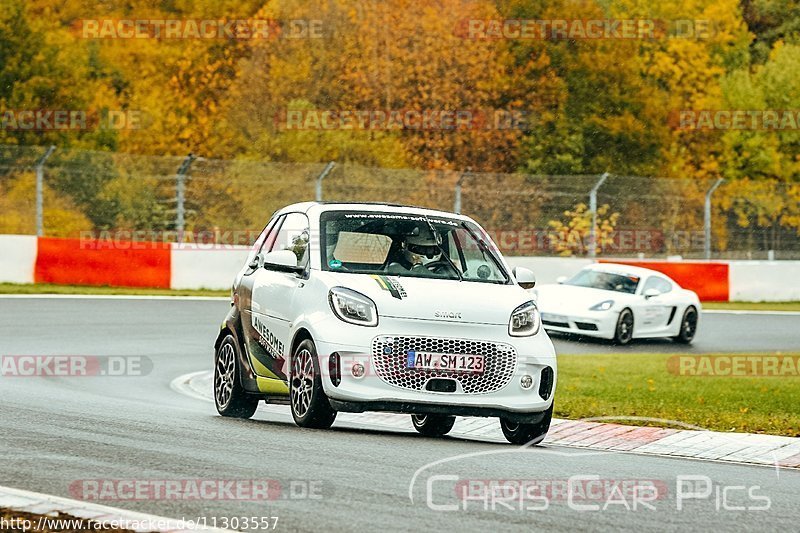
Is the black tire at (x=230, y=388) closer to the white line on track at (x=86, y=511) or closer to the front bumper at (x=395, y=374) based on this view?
the front bumper at (x=395, y=374)

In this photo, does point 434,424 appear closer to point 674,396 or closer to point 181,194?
point 674,396

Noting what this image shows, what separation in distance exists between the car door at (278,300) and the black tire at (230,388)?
49cm

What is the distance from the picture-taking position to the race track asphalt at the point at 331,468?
6.68 meters

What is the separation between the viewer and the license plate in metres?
9.81

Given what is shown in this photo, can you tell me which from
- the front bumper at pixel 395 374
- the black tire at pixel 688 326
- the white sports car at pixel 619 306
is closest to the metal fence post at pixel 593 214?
the white sports car at pixel 619 306

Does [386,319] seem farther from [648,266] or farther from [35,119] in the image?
[35,119]

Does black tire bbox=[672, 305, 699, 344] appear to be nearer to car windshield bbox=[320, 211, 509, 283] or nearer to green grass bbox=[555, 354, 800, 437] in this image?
green grass bbox=[555, 354, 800, 437]

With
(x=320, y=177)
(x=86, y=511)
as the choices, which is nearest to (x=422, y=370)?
(x=86, y=511)

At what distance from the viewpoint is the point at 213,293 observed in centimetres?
2741

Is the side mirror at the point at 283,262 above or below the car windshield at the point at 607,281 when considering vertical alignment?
above

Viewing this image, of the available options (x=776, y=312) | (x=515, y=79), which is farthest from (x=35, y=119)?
(x=776, y=312)

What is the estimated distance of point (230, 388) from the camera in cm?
1150

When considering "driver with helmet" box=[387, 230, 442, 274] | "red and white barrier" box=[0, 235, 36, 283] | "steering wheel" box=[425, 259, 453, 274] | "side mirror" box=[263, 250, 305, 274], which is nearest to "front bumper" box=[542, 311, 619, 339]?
"red and white barrier" box=[0, 235, 36, 283]

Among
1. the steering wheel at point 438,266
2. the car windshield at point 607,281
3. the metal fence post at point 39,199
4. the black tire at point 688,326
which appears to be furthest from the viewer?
the metal fence post at point 39,199
